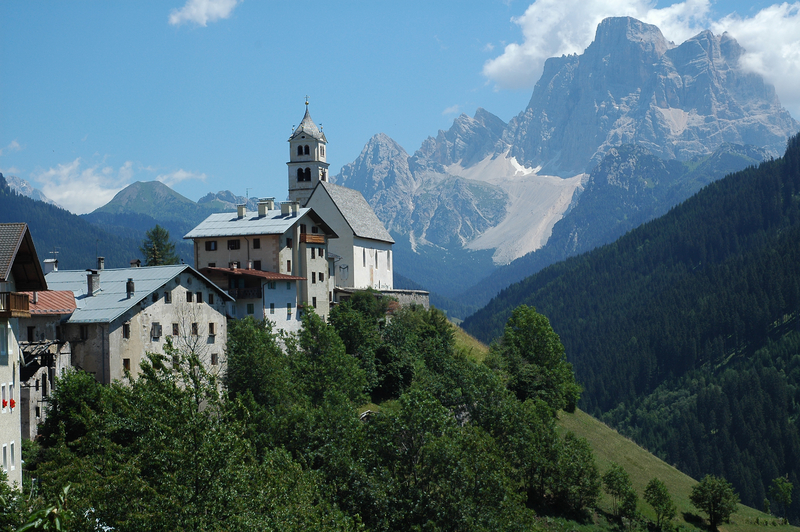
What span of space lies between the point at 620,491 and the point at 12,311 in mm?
61582

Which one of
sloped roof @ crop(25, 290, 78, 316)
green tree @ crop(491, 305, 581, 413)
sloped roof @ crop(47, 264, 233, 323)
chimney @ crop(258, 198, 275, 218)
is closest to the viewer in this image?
sloped roof @ crop(25, 290, 78, 316)

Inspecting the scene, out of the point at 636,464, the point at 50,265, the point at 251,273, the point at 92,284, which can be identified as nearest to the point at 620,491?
the point at 636,464

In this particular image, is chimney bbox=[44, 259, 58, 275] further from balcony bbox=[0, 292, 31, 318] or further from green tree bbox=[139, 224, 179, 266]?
balcony bbox=[0, 292, 31, 318]

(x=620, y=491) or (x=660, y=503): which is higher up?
(x=620, y=491)

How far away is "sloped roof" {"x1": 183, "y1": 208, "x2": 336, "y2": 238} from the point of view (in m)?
84.4

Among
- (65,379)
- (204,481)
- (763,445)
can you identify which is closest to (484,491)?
(204,481)

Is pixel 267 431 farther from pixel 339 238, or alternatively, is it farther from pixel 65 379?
pixel 339 238

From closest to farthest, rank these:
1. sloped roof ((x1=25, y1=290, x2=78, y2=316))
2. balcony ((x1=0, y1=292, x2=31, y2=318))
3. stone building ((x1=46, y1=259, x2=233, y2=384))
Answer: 1. balcony ((x1=0, y1=292, x2=31, y2=318))
2. sloped roof ((x1=25, y1=290, x2=78, y2=316))
3. stone building ((x1=46, y1=259, x2=233, y2=384))

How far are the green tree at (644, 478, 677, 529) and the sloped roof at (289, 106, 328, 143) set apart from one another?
65965 mm

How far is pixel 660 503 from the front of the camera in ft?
269

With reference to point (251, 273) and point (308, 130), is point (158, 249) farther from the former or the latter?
point (251, 273)

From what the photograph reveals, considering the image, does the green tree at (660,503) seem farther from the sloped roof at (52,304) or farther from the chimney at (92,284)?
the sloped roof at (52,304)

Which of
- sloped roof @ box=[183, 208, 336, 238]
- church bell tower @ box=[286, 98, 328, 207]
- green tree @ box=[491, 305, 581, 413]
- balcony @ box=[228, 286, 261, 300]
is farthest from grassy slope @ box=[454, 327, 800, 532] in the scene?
church bell tower @ box=[286, 98, 328, 207]

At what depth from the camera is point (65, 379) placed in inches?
2093
